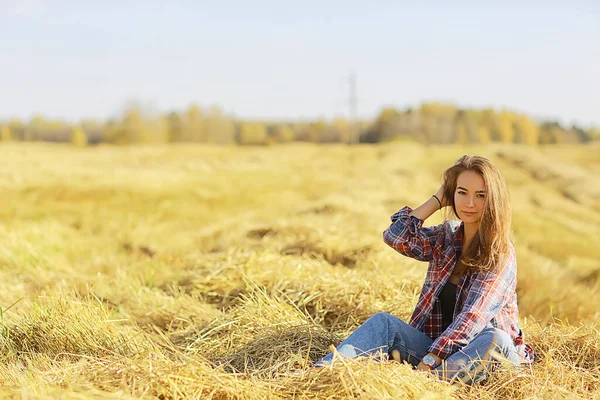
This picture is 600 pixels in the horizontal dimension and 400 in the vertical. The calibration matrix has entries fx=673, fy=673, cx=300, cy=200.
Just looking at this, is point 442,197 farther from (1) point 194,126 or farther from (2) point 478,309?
(1) point 194,126

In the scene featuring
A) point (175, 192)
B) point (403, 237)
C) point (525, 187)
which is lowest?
point (525, 187)

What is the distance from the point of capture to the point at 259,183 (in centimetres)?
1772

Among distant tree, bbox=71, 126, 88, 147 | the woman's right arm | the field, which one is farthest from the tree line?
the woman's right arm

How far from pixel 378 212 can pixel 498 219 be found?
22.3ft

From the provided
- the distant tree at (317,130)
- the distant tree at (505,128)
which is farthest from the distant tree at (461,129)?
the distant tree at (317,130)

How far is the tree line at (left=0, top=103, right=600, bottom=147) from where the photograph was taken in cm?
6906

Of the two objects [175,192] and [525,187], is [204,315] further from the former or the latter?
[525,187]

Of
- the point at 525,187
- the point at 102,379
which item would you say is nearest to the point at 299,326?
the point at 102,379

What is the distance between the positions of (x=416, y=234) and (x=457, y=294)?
0.38m

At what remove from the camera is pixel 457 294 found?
336 centimetres

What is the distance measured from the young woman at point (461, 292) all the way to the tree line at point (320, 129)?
64866 mm

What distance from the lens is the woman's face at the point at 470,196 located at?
3287 millimetres

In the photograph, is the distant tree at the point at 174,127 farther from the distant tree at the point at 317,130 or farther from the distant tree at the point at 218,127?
the distant tree at the point at 317,130

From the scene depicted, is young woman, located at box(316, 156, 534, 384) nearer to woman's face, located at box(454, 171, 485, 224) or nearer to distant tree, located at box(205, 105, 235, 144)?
woman's face, located at box(454, 171, 485, 224)
